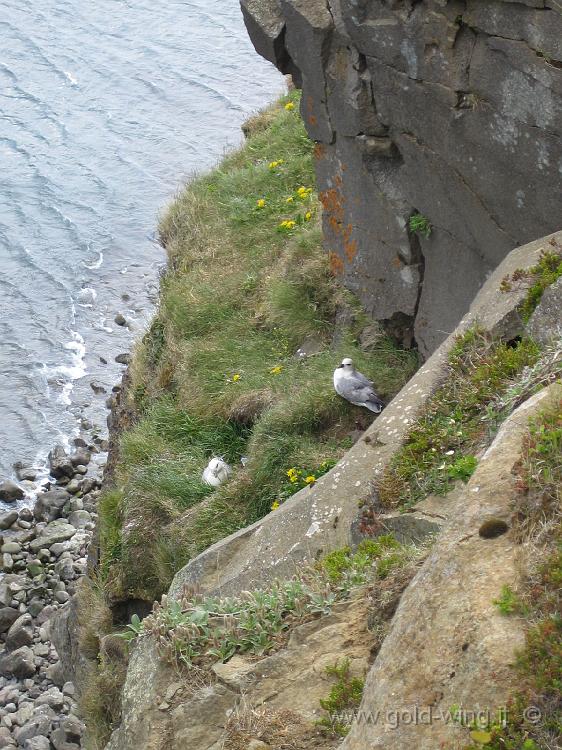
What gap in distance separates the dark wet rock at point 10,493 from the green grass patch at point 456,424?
36.8 ft

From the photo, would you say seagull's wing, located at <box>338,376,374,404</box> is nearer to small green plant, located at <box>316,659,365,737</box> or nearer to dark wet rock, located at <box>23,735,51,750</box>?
small green plant, located at <box>316,659,365,737</box>

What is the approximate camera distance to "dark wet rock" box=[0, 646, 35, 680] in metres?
13.1

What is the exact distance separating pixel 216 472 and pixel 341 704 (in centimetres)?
616

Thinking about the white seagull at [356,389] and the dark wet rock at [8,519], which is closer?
the white seagull at [356,389]

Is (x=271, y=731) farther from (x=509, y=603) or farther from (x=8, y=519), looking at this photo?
(x=8, y=519)

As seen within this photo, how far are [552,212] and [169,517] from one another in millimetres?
5251

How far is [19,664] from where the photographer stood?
42.9 ft

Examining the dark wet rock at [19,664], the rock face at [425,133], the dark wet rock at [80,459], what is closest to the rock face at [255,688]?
the rock face at [425,133]

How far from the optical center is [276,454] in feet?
31.6

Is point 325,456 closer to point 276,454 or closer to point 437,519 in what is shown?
point 276,454

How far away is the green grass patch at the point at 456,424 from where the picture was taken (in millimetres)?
5785

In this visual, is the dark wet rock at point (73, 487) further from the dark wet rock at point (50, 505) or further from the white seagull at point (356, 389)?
the white seagull at point (356, 389)

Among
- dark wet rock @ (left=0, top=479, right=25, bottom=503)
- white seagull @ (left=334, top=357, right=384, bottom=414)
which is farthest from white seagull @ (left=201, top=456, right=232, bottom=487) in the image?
dark wet rock @ (left=0, top=479, right=25, bottom=503)

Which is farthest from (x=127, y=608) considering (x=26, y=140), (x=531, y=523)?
(x=26, y=140)
